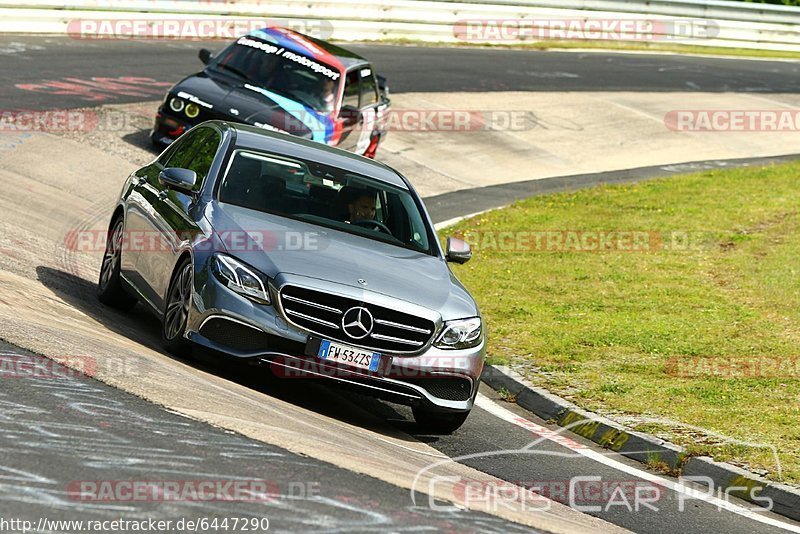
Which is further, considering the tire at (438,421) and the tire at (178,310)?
the tire at (438,421)

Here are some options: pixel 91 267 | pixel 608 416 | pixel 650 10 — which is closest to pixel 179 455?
pixel 608 416

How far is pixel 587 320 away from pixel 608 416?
3.12m

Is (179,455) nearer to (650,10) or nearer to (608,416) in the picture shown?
(608,416)

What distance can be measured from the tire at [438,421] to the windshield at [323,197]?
1297 millimetres

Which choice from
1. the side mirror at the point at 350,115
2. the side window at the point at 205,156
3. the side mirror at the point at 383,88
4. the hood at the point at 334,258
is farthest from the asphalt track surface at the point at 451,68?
the hood at the point at 334,258

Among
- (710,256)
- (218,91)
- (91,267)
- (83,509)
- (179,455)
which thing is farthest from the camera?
(218,91)

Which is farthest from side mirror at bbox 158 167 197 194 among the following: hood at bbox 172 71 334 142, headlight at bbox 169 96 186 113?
headlight at bbox 169 96 186 113

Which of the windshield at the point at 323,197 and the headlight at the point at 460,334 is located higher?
the windshield at the point at 323,197

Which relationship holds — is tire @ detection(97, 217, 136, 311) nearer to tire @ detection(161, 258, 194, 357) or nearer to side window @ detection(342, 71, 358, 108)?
tire @ detection(161, 258, 194, 357)

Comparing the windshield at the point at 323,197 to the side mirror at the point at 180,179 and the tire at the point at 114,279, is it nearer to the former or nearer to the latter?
the side mirror at the point at 180,179

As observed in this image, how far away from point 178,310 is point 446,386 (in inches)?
72.7

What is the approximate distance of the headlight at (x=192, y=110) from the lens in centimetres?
1709

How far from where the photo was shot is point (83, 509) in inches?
203

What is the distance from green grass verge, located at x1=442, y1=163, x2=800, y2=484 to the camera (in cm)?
977
